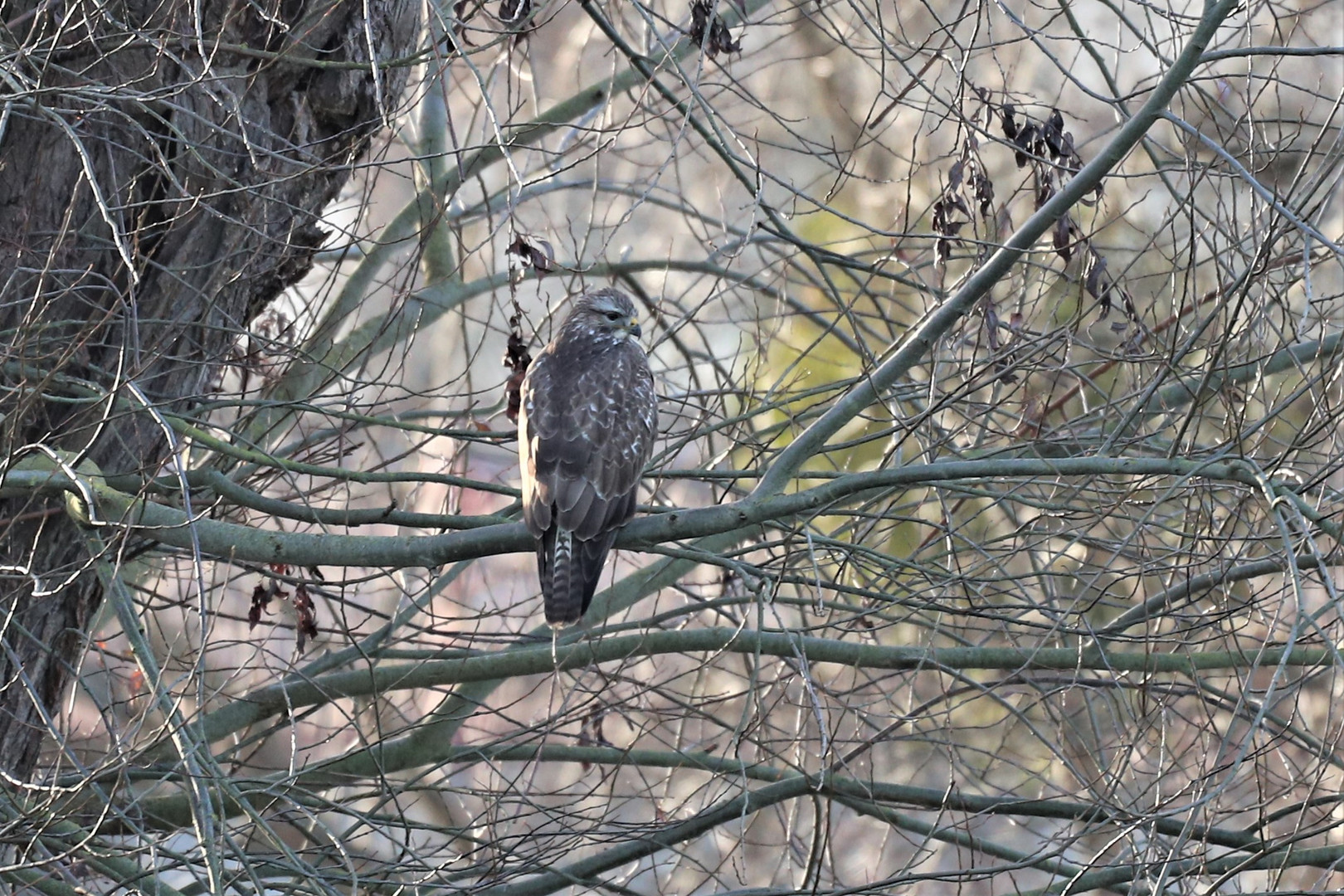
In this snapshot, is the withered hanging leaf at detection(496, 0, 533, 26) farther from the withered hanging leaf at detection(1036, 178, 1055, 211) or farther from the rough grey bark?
the withered hanging leaf at detection(1036, 178, 1055, 211)

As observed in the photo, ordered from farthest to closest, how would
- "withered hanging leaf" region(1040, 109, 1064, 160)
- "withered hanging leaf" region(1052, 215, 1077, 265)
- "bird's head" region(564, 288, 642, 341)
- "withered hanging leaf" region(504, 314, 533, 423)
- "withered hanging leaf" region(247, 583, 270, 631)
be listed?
"bird's head" region(564, 288, 642, 341)
"withered hanging leaf" region(504, 314, 533, 423)
"withered hanging leaf" region(247, 583, 270, 631)
"withered hanging leaf" region(1040, 109, 1064, 160)
"withered hanging leaf" region(1052, 215, 1077, 265)

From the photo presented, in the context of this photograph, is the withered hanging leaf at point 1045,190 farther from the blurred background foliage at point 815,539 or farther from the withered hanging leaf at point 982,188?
the withered hanging leaf at point 982,188

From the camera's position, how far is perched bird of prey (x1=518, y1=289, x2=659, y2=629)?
5219 millimetres

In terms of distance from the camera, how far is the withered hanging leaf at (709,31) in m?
4.99

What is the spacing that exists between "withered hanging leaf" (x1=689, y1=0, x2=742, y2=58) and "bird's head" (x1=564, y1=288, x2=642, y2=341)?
1.34 meters

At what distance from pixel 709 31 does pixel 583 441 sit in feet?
5.07

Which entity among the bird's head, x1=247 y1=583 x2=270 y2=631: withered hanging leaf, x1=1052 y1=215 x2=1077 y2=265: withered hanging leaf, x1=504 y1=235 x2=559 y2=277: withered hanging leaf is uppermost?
the bird's head

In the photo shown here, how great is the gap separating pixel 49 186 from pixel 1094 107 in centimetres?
1211

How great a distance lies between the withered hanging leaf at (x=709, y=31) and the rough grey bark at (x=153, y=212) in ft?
3.70

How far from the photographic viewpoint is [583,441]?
5457 millimetres

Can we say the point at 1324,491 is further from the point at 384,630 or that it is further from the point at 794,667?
the point at 384,630

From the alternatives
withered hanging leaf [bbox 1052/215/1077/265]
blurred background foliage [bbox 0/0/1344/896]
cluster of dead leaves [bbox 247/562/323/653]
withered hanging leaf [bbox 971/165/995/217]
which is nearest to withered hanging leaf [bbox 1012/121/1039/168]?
blurred background foliage [bbox 0/0/1344/896]

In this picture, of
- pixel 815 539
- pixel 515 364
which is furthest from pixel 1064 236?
pixel 515 364

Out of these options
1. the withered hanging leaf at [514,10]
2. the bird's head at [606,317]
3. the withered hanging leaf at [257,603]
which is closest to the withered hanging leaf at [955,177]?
the withered hanging leaf at [514,10]
